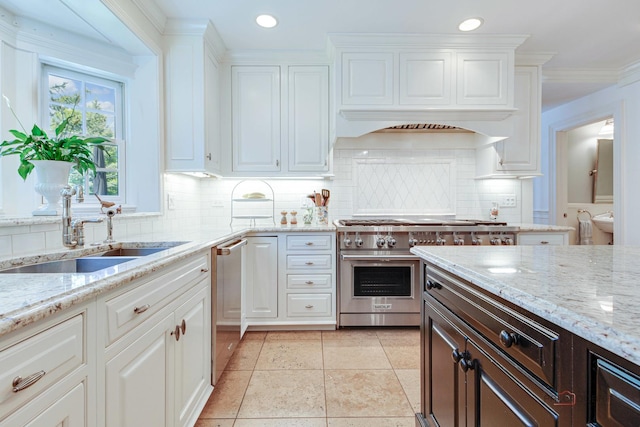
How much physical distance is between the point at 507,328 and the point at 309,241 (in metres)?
1.92

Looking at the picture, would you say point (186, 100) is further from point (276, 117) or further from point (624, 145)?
point (624, 145)

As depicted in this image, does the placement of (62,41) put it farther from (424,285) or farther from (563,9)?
(563,9)

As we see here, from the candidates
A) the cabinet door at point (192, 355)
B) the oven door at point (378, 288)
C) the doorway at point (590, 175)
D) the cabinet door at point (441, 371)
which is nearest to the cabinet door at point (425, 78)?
the oven door at point (378, 288)

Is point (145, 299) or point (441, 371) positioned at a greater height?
point (145, 299)

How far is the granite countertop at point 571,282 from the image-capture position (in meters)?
0.51

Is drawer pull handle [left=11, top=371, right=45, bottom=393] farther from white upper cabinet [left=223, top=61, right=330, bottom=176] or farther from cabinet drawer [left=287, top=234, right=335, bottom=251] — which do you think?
white upper cabinet [left=223, top=61, right=330, bottom=176]

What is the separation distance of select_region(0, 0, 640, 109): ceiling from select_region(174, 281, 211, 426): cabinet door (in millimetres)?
1789

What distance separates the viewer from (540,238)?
267cm

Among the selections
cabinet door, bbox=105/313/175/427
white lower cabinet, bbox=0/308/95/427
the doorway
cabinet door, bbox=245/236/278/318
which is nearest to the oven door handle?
cabinet door, bbox=245/236/278/318

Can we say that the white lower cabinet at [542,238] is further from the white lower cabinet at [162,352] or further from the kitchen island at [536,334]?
the white lower cabinet at [162,352]

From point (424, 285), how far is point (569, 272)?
55 cm

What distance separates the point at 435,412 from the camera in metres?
1.21

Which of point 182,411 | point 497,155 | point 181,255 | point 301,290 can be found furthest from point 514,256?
point 497,155

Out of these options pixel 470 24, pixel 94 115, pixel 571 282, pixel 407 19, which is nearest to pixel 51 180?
pixel 94 115
